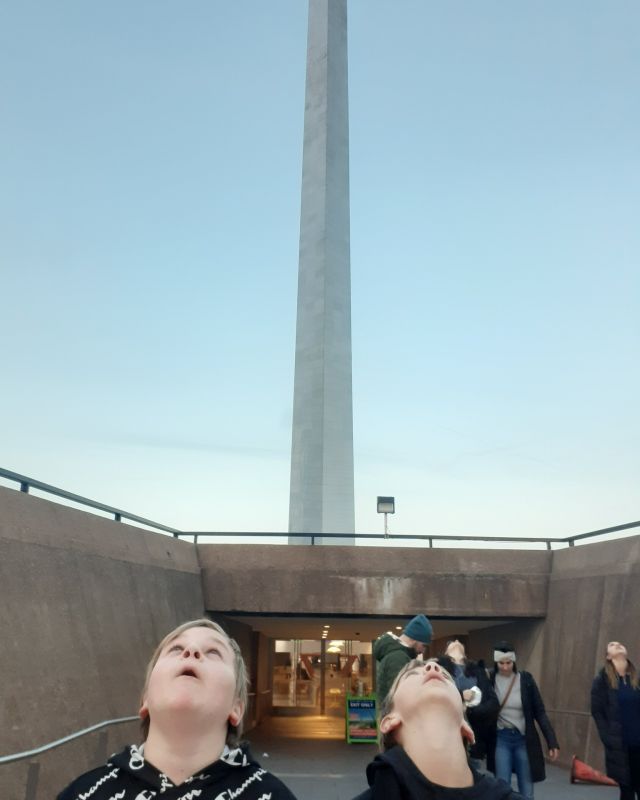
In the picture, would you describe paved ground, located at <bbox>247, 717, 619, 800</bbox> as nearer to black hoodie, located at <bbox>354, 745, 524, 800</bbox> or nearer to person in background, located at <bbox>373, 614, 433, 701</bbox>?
person in background, located at <bbox>373, 614, 433, 701</bbox>

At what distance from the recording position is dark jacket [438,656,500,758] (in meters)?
5.96

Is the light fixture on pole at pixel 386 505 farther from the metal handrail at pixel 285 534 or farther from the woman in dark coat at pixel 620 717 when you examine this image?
the woman in dark coat at pixel 620 717

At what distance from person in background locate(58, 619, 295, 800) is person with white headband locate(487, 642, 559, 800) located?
15.4 ft

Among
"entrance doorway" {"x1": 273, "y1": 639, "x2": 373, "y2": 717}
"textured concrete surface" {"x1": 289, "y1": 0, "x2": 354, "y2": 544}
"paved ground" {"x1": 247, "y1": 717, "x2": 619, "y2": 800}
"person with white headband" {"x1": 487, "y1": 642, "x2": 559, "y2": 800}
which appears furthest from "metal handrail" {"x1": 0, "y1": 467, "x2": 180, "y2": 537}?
"entrance doorway" {"x1": 273, "y1": 639, "x2": 373, "y2": 717}

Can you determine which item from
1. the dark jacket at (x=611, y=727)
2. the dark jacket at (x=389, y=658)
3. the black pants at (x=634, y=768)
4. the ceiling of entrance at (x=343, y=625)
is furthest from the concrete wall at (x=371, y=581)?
the dark jacket at (x=389, y=658)

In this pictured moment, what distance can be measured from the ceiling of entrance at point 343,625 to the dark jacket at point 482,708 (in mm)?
7253

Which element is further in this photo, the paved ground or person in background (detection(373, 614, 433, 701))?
the paved ground

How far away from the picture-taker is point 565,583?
12703 mm

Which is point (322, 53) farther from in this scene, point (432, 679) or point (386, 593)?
point (432, 679)

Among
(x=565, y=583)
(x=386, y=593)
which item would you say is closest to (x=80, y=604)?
(x=386, y=593)

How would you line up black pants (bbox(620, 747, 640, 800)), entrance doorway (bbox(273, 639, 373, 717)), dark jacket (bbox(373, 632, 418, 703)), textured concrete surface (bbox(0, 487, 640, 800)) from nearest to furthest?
dark jacket (bbox(373, 632, 418, 703)) → black pants (bbox(620, 747, 640, 800)) → textured concrete surface (bbox(0, 487, 640, 800)) → entrance doorway (bbox(273, 639, 373, 717))

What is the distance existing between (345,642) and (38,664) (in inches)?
899

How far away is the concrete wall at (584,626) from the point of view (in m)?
10.5

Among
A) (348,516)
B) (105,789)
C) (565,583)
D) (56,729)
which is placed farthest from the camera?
(348,516)
